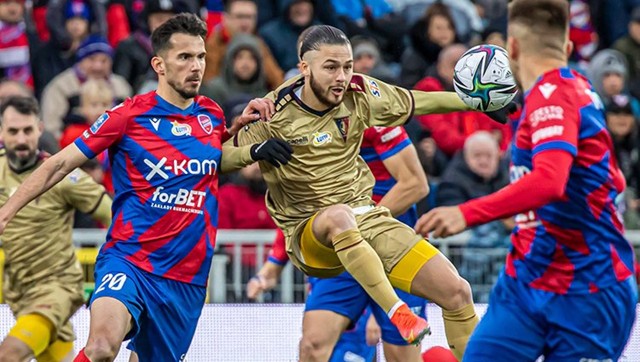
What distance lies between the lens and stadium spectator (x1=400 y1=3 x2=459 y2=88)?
1543 cm

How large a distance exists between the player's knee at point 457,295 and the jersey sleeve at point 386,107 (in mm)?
1176

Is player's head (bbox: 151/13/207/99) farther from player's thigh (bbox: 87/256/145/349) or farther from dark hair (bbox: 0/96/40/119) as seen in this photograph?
dark hair (bbox: 0/96/40/119)

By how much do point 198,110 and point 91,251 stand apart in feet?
11.0

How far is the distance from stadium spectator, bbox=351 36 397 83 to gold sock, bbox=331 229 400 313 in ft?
20.4

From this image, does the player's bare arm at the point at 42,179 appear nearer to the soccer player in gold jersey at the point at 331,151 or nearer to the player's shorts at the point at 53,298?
the soccer player in gold jersey at the point at 331,151

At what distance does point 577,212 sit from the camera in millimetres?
6898

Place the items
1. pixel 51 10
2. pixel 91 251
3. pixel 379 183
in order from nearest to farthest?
pixel 379 183, pixel 91 251, pixel 51 10

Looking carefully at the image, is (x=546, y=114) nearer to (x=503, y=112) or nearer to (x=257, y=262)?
(x=503, y=112)

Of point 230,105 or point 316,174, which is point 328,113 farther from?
point 230,105

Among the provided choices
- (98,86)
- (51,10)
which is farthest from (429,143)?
(51,10)

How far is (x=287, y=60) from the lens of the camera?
15.5 meters

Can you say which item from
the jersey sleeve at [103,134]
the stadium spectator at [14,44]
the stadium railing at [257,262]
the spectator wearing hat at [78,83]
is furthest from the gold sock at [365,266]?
the stadium spectator at [14,44]

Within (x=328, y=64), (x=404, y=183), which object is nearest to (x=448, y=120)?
(x=404, y=183)

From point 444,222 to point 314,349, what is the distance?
3130 mm
